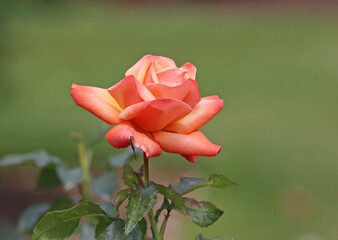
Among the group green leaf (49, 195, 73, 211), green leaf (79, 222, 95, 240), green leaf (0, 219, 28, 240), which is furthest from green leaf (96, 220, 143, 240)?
green leaf (0, 219, 28, 240)

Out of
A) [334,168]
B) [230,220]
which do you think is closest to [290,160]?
[334,168]

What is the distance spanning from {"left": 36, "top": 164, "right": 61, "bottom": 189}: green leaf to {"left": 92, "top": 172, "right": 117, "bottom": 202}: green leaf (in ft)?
0.41

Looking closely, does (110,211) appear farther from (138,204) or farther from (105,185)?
(105,185)

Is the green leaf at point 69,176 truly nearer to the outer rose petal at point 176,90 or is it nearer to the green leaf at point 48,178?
the green leaf at point 48,178

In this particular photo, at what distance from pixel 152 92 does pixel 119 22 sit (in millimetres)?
14578

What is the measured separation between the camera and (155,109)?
78cm

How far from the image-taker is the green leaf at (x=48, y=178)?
1469 mm

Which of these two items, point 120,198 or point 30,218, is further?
point 30,218

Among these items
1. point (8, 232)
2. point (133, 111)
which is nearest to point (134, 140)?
point (133, 111)

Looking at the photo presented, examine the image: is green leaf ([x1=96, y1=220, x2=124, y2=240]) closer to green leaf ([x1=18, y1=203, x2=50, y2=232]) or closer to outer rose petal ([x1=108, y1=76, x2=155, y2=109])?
outer rose petal ([x1=108, y1=76, x2=155, y2=109])

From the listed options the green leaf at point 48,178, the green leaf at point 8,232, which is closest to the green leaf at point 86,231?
the green leaf at point 48,178

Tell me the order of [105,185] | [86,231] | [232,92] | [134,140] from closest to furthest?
[134,140], [86,231], [105,185], [232,92]

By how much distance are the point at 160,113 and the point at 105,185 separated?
0.65 metres

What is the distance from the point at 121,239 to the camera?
0.83 meters
